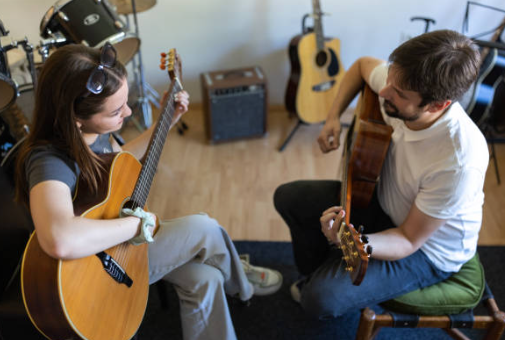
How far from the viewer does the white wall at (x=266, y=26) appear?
247 cm

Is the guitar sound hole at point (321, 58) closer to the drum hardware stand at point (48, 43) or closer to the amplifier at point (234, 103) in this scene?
the amplifier at point (234, 103)

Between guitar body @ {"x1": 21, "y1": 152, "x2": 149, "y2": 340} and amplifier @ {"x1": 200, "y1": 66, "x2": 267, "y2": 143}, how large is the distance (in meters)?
1.28

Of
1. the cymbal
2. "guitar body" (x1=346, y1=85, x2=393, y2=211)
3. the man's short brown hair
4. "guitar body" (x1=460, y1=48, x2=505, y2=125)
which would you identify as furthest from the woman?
"guitar body" (x1=460, y1=48, x2=505, y2=125)

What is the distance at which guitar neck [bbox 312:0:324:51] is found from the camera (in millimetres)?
2361

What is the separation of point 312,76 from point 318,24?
0.95 feet

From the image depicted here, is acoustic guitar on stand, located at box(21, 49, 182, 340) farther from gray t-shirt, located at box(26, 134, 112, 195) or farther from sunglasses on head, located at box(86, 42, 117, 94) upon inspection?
sunglasses on head, located at box(86, 42, 117, 94)

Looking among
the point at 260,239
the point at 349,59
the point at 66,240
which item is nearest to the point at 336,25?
the point at 349,59

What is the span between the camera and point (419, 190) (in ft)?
4.00

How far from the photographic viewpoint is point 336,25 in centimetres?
256

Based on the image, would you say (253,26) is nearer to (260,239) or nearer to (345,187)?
(260,239)

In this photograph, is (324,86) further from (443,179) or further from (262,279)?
(443,179)

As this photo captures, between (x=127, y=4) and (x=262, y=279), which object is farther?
(x=127, y=4)

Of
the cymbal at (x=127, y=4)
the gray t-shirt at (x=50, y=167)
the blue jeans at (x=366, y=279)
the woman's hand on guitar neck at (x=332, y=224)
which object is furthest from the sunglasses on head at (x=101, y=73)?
the cymbal at (x=127, y=4)

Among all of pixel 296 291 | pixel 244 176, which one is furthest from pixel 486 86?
pixel 296 291
